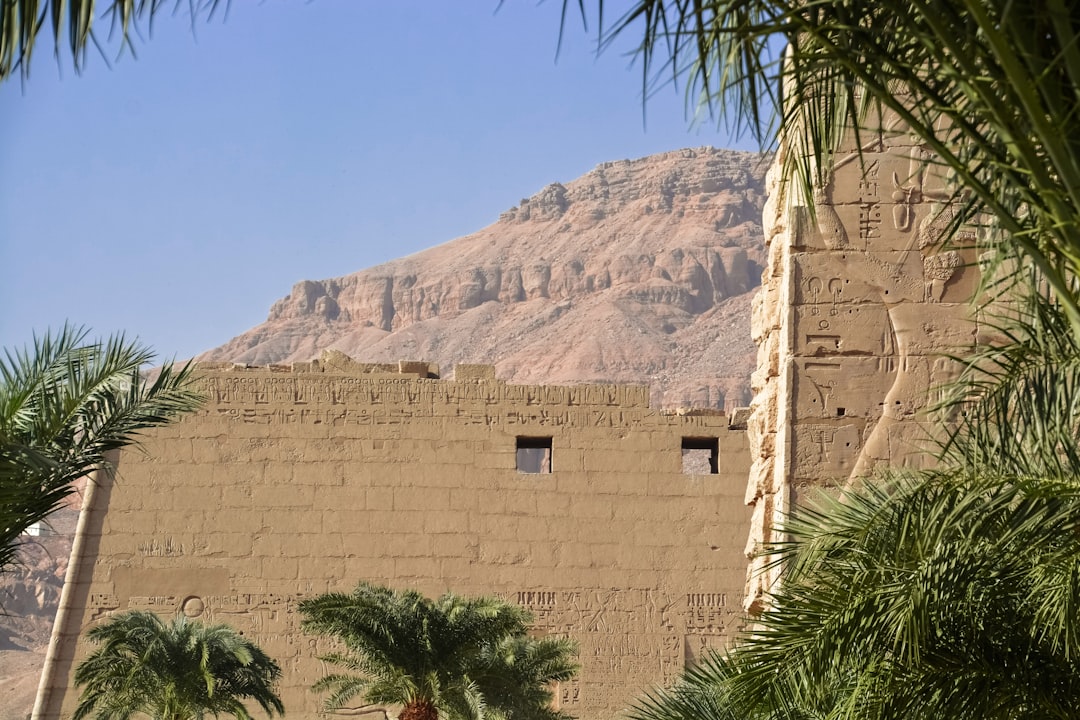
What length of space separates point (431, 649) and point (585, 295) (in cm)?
6475

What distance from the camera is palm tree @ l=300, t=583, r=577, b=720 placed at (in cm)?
1409

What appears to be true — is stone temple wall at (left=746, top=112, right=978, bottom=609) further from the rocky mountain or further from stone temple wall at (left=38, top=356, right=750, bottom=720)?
the rocky mountain

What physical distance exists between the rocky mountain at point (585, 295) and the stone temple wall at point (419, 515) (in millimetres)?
37598

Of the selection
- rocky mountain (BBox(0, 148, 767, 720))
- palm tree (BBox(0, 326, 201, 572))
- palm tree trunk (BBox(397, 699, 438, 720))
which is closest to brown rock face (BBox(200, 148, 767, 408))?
rocky mountain (BBox(0, 148, 767, 720))

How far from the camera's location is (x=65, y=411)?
7609 mm

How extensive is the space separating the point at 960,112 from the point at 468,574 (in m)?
18.0

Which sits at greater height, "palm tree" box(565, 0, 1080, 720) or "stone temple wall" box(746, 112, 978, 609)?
"stone temple wall" box(746, 112, 978, 609)

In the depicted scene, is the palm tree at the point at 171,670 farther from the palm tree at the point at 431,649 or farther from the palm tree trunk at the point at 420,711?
the palm tree trunk at the point at 420,711

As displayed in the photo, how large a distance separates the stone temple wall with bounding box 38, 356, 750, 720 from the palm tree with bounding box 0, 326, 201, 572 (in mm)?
13838

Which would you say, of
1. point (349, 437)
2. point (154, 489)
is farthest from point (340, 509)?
point (154, 489)

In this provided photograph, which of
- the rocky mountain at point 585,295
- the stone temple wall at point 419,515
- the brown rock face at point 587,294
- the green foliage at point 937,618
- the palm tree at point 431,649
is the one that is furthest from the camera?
the brown rock face at point 587,294

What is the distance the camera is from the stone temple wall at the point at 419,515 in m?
21.8

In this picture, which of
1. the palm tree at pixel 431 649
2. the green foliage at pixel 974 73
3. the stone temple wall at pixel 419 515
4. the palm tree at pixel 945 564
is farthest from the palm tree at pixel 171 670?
the green foliage at pixel 974 73

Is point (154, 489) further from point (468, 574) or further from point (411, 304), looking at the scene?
point (411, 304)
